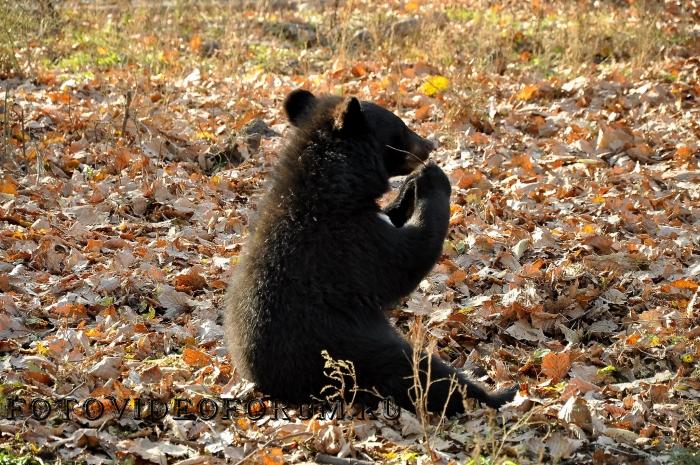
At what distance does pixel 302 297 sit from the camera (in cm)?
475

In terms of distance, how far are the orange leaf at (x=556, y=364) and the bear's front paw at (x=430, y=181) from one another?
4.21 feet

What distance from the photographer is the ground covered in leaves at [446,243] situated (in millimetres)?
4508

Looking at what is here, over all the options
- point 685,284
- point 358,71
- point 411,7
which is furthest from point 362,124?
point 411,7

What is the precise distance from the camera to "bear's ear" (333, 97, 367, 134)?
16.8 ft

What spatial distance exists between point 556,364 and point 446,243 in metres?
2.06

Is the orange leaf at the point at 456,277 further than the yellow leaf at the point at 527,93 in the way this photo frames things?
No

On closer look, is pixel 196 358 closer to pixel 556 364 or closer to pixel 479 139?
pixel 556 364

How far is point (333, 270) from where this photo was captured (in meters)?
4.89

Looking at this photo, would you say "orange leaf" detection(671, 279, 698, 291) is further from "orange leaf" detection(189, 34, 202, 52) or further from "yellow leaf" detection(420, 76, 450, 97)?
"orange leaf" detection(189, 34, 202, 52)

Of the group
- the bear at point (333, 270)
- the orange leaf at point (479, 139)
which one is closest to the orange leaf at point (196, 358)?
the bear at point (333, 270)

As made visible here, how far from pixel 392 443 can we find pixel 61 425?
170 cm

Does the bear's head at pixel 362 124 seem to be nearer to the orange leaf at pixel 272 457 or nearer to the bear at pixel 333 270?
the bear at pixel 333 270

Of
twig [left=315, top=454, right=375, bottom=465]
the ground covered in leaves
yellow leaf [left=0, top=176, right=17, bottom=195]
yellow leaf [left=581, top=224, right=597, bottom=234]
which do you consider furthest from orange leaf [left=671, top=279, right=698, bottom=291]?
yellow leaf [left=0, top=176, right=17, bottom=195]

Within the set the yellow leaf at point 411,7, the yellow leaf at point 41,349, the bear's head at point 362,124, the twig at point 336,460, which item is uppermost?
the bear's head at point 362,124
